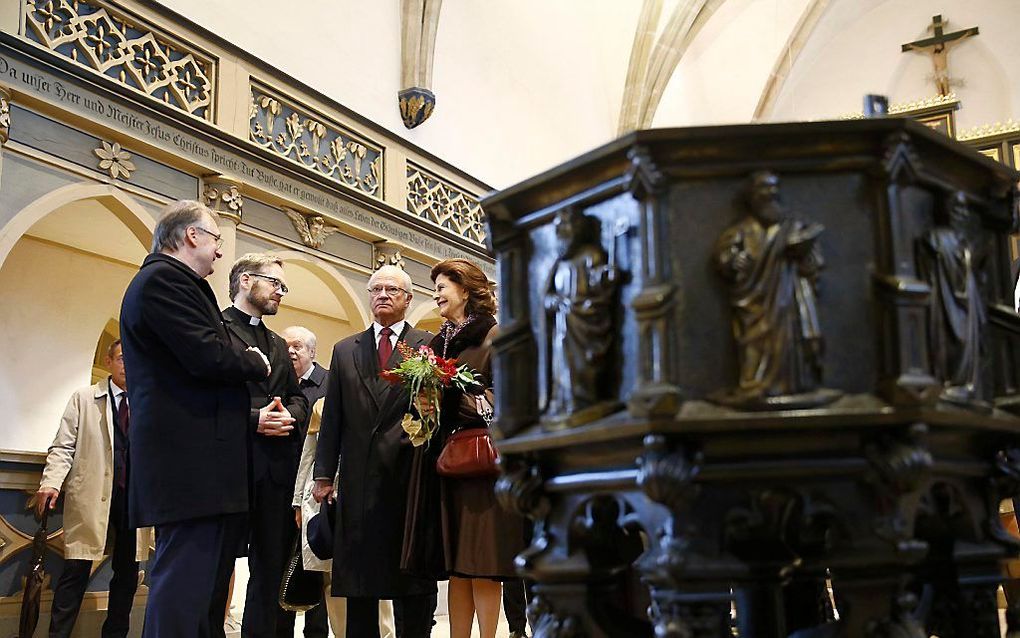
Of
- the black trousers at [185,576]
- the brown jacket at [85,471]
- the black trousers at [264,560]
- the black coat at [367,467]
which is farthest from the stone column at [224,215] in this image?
the black trousers at [185,576]

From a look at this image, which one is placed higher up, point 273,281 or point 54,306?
point 54,306

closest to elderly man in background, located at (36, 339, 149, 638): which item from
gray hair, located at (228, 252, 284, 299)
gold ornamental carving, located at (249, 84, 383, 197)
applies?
gray hair, located at (228, 252, 284, 299)

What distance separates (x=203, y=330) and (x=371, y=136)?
6.07 metres

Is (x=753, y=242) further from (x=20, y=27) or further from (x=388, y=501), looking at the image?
(x=20, y=27)

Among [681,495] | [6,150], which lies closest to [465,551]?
[681,495]

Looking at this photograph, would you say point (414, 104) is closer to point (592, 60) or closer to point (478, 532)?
point (592, 60)

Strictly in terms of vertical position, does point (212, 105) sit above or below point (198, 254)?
above

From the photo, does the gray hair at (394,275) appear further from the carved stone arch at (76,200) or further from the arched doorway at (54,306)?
the arched doorway at (54,306)

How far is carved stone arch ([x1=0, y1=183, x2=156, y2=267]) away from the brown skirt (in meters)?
3.49

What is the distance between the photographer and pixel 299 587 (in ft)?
14.3

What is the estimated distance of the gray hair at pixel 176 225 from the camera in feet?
11.2

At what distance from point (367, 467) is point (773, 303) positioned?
7.84 ft

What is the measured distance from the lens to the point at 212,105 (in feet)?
24.2

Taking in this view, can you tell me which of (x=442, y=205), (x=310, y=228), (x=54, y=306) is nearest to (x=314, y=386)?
(x=310, y=228)
